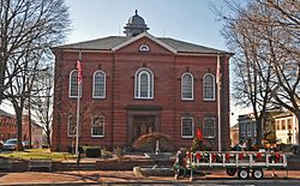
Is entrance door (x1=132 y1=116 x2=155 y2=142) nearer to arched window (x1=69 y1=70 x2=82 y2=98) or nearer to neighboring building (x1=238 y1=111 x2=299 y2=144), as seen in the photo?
arched window (x1=69 y1=70 x2=82 y2=98)

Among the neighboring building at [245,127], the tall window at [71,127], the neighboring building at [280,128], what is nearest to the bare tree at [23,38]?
the tall window at [71,127]

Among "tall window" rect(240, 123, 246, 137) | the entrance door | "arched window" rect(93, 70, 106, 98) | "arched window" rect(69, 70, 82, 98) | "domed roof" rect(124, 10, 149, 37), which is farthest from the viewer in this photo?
"tall window" rect(240, 123, 246, 137)

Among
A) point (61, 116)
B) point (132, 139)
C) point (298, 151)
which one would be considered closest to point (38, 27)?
point (61, 116)

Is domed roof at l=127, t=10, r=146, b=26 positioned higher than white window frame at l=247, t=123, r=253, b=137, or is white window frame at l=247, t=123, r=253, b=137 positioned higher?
domed roof at l=127, t=10, r=146, b=26

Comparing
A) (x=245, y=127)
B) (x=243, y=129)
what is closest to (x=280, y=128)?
(x=245, y=127)

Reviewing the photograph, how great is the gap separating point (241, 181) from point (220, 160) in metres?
1.84

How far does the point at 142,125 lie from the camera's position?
39.5 m

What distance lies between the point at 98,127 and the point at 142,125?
434 centimetres

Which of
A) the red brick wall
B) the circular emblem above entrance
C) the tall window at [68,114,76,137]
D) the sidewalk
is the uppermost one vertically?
the circular emblem above entrance

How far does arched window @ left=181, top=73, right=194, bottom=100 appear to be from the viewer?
40.8 meters

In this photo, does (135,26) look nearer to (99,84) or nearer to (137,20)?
(137,20)

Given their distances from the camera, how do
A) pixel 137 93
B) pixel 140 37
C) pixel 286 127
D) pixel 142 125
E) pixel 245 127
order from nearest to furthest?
1. pixel 142 125
2. pixel 137 93
3. pixel 140 37
4. pixel 286 127
5. pixel 245 127

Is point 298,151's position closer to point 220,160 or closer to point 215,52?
point 215,52

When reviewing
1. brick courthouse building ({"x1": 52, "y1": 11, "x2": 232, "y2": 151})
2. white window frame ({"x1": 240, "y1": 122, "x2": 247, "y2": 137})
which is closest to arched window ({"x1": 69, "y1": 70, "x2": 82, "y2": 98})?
brick courthouse building ({"x1": 52, "y1": 11, "x2": 232, "y2": 151})
